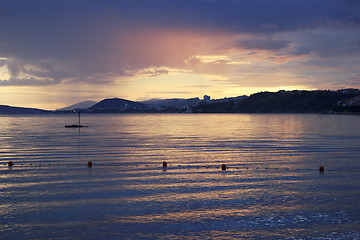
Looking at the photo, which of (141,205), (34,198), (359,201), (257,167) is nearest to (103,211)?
(141,205)

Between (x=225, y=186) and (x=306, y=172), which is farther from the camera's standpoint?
(x=306, y=172)

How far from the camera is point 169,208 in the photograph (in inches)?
703

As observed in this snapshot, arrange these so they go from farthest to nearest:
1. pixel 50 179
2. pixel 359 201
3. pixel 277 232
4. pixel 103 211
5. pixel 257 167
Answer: pixel 257 167 → pixel 50 179 → pixel 359 201 → pixel 103 211 → pixel 277 232

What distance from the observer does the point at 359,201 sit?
19094mm

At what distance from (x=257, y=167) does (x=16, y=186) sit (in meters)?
20.6

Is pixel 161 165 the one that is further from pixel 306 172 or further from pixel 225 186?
→ pixel 306 172

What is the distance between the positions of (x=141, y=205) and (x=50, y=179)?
10.7 m

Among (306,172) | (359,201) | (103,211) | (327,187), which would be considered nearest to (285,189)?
(327,187)

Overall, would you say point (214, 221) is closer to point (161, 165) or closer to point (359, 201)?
point (359, 201)

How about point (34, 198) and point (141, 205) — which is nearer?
point (141, 205)

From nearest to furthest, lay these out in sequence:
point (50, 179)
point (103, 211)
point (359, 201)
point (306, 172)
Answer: point (103, 211) → point (359, 201) → point (50, 179) → point (306, 172)

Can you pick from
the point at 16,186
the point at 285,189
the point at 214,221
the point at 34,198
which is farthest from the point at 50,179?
the point at 285,189

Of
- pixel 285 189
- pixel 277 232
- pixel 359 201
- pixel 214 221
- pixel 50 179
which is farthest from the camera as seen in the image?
pixel 50 179

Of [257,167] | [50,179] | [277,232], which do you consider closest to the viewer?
[277,232]
